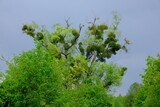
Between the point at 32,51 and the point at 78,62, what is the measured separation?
2359 centimetres

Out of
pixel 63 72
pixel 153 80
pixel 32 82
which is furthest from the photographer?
pixel 63 72

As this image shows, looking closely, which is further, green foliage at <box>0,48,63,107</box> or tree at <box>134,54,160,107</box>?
tree at <box>134,54,160,107</box>

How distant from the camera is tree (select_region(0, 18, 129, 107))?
38125mm

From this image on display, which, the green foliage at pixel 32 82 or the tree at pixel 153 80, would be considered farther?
the tree at pixel 153 80

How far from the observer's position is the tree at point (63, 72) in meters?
38.1

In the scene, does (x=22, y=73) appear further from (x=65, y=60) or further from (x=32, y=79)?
(x=65, y=60)

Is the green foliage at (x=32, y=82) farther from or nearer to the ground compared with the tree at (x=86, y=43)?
nearer to the ground

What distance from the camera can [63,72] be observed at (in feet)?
184

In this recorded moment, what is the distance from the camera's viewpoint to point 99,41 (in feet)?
217

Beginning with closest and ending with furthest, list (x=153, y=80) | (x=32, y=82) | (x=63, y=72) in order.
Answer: (x=32, y=82) → (x=153, y=80) → (x=63, y=72)

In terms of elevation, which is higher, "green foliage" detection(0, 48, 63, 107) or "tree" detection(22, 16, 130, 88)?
"tree" detection(22, 16, 130, 88)

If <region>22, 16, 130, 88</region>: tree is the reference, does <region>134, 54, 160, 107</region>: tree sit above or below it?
below

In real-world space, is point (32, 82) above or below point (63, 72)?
below

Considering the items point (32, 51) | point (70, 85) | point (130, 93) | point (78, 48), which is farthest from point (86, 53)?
point (130, 93)
